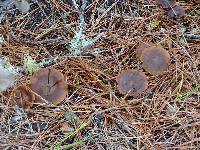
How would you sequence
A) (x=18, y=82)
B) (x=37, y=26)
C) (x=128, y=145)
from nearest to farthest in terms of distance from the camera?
(x=128, y=145), (x=18, y=82), (x=37, y=26)

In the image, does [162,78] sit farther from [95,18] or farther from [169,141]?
[95,18]

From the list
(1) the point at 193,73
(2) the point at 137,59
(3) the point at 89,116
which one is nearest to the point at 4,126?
(3) the point at 89,116

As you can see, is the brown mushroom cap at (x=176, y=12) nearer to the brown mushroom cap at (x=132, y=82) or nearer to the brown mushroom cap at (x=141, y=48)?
the brown mushroom cap at (x=141, y=48)

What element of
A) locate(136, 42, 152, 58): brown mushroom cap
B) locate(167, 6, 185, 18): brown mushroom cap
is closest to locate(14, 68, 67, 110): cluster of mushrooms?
locate(136, 42, 152, 58): brown mushroom cap

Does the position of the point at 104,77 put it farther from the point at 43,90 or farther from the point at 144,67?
the point at 43,90

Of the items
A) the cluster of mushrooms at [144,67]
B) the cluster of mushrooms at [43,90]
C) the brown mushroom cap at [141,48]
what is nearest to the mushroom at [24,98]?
the cluster of mushrooms at [43,90]

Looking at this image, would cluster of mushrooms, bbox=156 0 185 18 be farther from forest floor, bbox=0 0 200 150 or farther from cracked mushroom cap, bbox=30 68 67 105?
cracked mushroom cap, bbox=30 68 67 105
